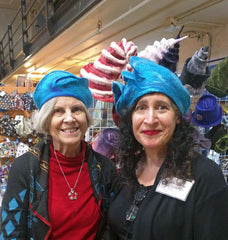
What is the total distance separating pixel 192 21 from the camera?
2779 millimetres

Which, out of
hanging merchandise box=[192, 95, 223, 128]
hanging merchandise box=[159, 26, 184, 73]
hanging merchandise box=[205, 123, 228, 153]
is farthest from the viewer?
hanging merchandise box=[205, 123, 228, 153]

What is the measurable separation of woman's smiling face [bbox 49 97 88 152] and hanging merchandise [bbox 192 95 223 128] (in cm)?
72

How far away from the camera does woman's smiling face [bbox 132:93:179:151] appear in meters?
1.07

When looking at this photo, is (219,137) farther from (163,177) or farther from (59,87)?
(59,87)

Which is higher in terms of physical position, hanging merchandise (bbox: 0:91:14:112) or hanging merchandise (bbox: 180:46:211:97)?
hanging merchandise (bbox: 0:91:14:112)

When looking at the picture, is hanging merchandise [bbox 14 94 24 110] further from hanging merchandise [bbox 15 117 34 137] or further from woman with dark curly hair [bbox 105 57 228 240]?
woman with dark curly hair [bbox 105 57 228 240]

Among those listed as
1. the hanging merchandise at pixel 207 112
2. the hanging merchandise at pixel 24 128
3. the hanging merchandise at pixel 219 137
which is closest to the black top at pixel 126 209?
the hanging merchandise at pixel 207 112

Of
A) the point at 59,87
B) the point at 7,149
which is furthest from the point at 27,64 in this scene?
the point at 59,87

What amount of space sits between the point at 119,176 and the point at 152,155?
261 millimetres

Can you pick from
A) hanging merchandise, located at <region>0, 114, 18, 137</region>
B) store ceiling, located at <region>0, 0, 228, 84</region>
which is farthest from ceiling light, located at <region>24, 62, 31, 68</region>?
hanging merchandise, located at <region>0, 114, 18, 137</region>

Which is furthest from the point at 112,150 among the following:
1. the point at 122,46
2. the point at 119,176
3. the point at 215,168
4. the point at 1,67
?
the point at 1,67

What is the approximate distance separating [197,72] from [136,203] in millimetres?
783

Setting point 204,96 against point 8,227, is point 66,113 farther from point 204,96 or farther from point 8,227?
point 204,96

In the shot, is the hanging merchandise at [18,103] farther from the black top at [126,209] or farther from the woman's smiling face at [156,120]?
the woman's smiling face at [156,120]
